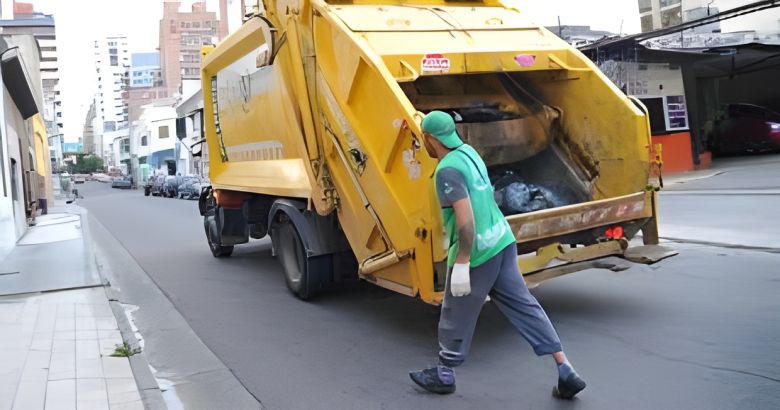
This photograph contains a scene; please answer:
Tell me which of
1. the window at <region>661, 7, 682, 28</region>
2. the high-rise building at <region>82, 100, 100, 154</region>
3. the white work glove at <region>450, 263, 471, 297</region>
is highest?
the high-rise building at <region>82, 100, 100, 154</region>

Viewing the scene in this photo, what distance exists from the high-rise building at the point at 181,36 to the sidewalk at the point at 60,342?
110 metres

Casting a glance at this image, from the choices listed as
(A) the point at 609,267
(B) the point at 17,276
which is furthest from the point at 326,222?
(B) the point at 17,276

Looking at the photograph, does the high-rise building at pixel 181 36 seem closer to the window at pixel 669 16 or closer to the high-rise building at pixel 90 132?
the high-rise building at pixel 90 132

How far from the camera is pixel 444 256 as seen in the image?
482cm

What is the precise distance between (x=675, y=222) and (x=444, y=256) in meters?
7.77

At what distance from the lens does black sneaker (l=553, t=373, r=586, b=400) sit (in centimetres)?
405

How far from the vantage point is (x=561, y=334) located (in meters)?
5.49

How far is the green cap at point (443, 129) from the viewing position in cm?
417

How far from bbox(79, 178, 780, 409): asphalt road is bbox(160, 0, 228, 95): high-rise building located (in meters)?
113

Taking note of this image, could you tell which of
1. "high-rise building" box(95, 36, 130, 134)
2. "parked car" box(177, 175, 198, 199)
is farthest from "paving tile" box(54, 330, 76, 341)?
"high-rise building" box(95, 36, 130, 134)

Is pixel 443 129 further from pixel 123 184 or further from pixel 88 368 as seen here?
pixel 123 184

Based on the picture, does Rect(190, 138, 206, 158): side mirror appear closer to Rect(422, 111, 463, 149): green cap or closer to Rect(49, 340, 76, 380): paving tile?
Rect(49, 340, 76, 380): paving tile

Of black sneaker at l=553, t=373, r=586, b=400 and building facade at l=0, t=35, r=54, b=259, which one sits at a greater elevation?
building facade at l=0, t=35, r=54, b=259

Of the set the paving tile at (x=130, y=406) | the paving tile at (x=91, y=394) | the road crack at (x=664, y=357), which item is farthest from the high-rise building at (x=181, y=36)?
the paving tile at (x=130, y=406)
